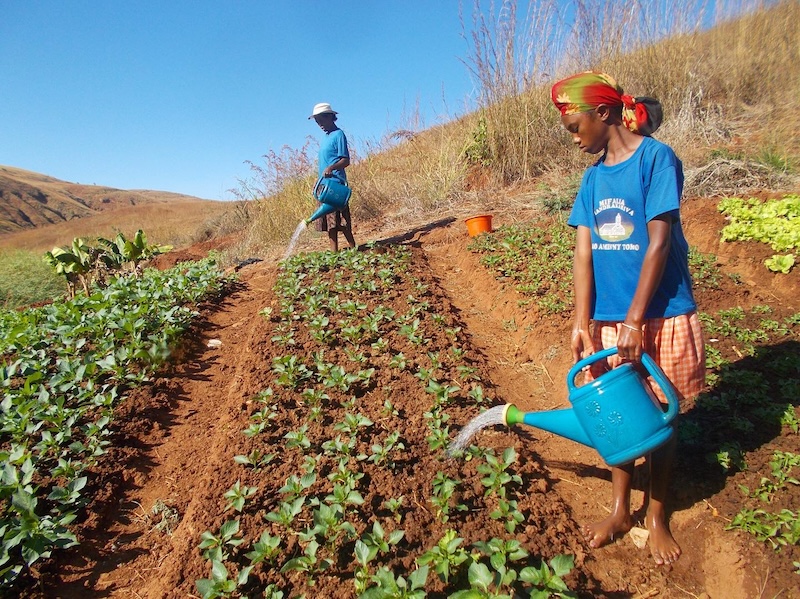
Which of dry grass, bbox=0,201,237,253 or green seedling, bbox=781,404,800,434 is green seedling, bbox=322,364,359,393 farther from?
dry grass, bbox=0,201,237,253

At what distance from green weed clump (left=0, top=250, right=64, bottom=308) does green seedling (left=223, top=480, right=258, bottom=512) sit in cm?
850

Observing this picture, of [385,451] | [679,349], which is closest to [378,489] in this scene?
[385,451]

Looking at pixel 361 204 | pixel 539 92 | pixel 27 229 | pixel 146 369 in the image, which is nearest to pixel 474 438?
pixel 146 369

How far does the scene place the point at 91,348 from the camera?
3.64 m

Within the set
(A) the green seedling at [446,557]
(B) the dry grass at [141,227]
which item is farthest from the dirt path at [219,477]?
(B) the dry grass at [141,227]

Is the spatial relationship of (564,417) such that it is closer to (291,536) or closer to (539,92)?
(291,536)

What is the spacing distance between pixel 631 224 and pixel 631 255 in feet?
0.37

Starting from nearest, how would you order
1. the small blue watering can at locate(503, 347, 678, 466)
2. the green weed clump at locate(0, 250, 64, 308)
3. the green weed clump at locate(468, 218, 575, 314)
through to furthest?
the small blue watering can at locate(503, 347, 678, 466), the green weed clump at locate(468, 218, 575, 314), the green weed clump at locate(0, 250, 64, 308)

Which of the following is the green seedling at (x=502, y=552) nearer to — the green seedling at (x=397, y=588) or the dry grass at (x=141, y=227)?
the green seedling at (x=397, y=588)

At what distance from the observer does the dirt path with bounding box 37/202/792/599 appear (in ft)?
6.00

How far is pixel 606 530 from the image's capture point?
1929mm

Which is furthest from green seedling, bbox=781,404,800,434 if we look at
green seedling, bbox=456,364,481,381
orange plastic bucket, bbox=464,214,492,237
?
orange plastic bucket, bbox=464,214,492,237

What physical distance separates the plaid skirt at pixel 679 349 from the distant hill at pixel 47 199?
29.8 meters

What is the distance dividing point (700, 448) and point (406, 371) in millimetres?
1625
